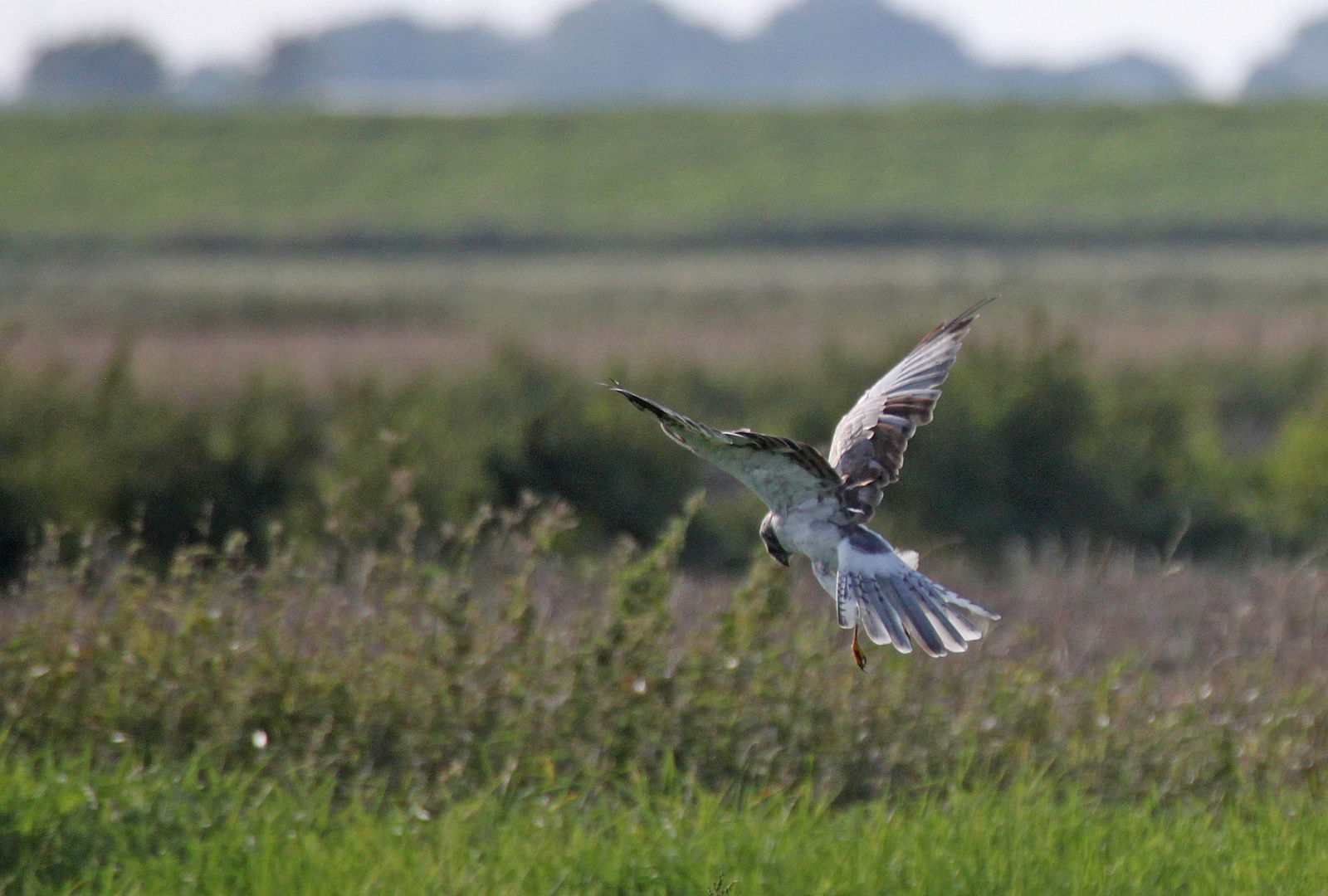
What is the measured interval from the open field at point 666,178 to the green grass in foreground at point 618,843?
128 feet

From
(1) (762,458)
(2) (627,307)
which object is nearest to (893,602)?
(1) (762,458)

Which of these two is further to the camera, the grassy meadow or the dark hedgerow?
the dark hedgerow

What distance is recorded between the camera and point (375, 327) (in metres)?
26.1

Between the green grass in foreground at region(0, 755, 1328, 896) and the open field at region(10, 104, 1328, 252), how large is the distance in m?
39.0

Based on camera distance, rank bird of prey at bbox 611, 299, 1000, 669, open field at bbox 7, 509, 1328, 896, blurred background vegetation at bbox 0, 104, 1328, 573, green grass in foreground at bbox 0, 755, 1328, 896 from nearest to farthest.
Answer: bird of prey at bbox 611, 299, 1000, 669
green grass in foreground at bbox 0, 755, 1328, 896
open field at bbox 7, 509, 1328, 896
blurred background vegetation at bbox 0, 104, 1328, 573

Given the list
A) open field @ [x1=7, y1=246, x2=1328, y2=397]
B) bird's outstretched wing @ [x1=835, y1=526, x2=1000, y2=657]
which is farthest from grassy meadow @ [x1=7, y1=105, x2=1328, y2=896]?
bird's outstretched wing @ [x1=835, y1=526, x2=1000, y2=657]

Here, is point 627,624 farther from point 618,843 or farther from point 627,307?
point 627,307

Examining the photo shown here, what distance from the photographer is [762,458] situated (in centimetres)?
381

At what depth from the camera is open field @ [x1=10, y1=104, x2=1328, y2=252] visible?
47938 millimetres

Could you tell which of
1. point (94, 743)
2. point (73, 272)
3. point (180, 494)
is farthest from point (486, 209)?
point (94, 743)

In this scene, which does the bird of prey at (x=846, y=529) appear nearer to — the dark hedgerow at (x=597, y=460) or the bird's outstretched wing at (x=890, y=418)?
the bird's outstretched wing at (x=890, y=418)

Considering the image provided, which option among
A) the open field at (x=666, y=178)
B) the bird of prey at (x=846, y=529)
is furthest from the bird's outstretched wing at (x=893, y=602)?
the open field at (x=666, y=178)

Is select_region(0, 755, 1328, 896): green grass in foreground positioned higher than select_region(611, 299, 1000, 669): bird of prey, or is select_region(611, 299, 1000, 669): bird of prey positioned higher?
select_region(611, 299, 1000, 669): bird of prey

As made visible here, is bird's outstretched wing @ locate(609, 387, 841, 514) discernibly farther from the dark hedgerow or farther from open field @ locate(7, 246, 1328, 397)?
open field @ locate(7, 246, 1328, 397)
